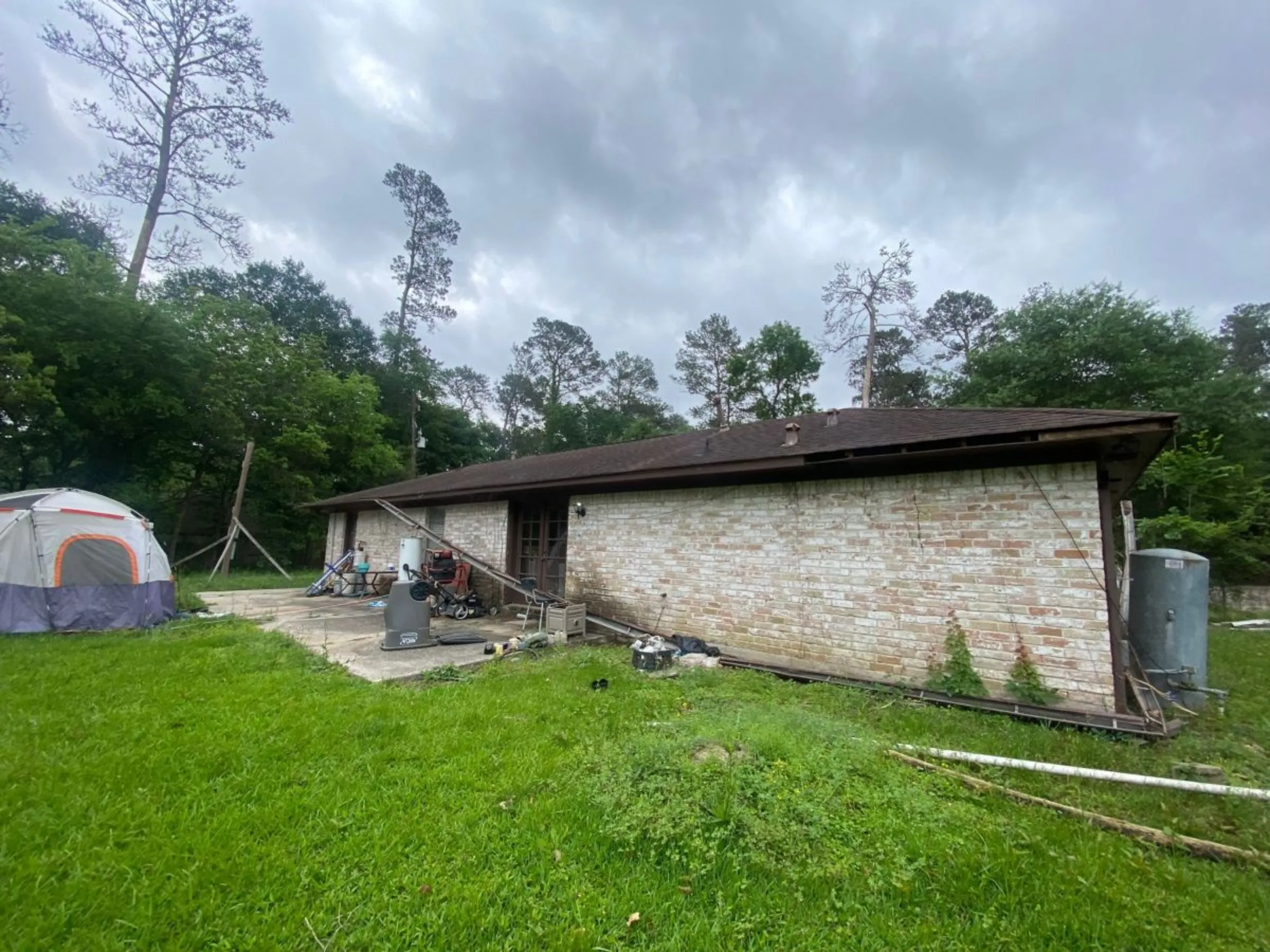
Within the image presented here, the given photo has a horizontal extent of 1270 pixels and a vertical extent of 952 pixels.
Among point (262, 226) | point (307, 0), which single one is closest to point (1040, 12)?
point (307, 0)

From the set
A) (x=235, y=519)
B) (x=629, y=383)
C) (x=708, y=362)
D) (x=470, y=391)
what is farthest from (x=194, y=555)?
(x=629, y=383)

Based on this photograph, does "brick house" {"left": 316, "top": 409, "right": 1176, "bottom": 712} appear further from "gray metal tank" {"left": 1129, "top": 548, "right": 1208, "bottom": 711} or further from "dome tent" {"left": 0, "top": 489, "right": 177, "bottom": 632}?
"dome tent" {"left": 0, "top": 489, "right": 177, "bottom": 632}

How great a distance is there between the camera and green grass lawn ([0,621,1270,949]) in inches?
73.1

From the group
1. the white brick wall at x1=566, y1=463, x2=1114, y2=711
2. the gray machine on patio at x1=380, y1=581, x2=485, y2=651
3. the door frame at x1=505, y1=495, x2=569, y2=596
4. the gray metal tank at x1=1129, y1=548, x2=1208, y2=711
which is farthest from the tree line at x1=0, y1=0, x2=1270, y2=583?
the gray machine on patio at x1=380, y1=581, x2=485, y2=651

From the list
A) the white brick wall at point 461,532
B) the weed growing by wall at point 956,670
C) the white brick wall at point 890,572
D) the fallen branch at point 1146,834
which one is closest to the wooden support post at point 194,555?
the white brick wall at point 461,532

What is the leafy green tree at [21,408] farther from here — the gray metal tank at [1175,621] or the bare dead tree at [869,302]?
the bare dead tree at [869,302]

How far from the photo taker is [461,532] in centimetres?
1055

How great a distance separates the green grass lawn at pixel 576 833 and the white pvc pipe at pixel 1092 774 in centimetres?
6

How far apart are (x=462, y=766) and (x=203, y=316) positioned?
20690 mm

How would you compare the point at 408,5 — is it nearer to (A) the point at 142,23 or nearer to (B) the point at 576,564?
(B) the point at 576,564

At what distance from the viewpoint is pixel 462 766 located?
3.07m

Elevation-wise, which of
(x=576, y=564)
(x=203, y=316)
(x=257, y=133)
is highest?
(x=257, y=133)

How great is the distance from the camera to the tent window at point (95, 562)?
6652mm

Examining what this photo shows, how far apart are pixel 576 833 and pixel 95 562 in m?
8.58
